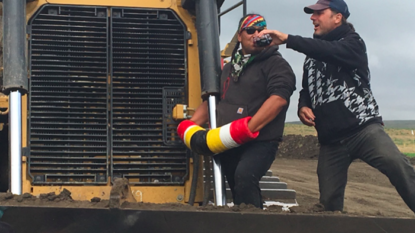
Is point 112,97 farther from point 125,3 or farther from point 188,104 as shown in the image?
point 125,3

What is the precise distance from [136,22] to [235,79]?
1.06 m

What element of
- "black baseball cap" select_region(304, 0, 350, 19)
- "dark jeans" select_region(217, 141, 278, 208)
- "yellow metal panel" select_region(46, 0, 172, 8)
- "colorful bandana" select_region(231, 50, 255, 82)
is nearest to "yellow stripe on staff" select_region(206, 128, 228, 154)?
"dark jeans" select_region(217, 141, 278, 208)

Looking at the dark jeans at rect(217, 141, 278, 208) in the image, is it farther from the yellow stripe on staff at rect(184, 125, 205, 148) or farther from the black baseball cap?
the black baseball cap

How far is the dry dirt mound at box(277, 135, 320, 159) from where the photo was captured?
2102 cm

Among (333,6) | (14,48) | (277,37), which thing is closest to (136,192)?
(14,48)

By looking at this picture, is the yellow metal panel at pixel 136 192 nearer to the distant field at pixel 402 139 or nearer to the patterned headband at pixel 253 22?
the patterned headband at pixel 253 22

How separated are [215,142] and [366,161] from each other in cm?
100

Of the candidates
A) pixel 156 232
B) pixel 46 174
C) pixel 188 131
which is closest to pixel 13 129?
pixel 46 174

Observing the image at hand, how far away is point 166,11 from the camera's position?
464cm

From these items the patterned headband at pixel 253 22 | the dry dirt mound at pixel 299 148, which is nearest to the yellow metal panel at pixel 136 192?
the patterned headband at pixel 253 22

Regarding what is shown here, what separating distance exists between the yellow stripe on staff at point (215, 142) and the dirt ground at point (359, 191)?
4.01 metres

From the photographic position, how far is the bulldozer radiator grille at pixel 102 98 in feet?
14.0

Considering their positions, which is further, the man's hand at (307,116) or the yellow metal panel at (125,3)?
the yellow metal panel at (125,3)

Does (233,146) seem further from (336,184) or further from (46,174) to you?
(46,174)
